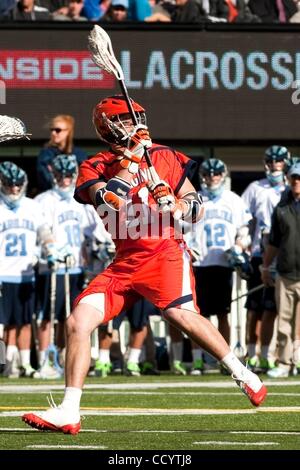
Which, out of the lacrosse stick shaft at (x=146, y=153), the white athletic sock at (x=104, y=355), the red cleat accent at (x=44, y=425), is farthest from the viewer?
the white athletic sock at (x=104, y=355)

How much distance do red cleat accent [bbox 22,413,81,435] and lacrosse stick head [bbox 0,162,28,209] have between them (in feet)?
21.9

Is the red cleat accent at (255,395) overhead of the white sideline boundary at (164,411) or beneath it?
overhead

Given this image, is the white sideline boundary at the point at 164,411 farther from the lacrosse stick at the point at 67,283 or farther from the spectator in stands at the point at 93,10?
the spectator in stands at the point at 93,10

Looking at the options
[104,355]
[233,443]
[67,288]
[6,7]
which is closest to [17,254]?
[67,288]

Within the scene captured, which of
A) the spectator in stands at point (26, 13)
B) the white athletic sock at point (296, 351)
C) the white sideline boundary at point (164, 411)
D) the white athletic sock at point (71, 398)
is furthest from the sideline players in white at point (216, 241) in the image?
the white athletic sock at point (71, 398)

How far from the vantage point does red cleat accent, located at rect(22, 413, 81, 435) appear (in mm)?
8039

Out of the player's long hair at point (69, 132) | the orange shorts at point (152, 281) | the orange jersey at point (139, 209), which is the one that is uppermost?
the player's long hair at point (69, 132)

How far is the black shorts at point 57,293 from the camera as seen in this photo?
14.7 m

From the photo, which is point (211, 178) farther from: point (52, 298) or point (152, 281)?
point (152, 281)

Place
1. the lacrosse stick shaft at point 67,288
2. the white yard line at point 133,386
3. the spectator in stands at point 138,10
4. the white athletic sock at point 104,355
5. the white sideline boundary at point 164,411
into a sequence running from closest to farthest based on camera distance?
the white sideline boundary at point 164,411 → the white yard line at point 133,386 → the white athletic sock at point 104,355 → the lacrosse stick shaft at point 67,288 → the spectator in stands at point 138,10

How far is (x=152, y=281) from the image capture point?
27.7 ft

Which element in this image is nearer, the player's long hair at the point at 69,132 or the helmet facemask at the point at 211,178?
the helmet facemask at the point at 211,178

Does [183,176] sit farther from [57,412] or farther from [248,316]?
[248,316]

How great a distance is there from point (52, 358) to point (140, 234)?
614 cm
